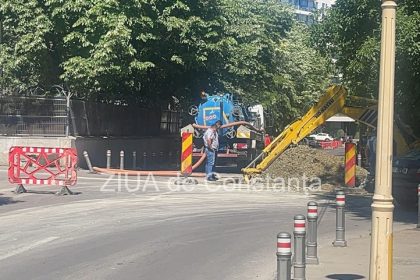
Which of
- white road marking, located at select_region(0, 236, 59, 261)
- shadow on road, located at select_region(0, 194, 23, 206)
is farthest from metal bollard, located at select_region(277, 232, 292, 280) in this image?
shadow on road, located at select_region(0, 194, 23, 206)

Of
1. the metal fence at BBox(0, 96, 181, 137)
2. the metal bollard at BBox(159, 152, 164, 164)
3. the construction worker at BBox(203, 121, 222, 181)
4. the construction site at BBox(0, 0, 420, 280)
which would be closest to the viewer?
the construction site at BBox(0, 0, 420, 280)

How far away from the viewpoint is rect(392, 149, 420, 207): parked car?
53.4 feet

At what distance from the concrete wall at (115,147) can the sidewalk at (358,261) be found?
1739 cm

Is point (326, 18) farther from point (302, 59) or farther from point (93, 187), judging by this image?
point (302, 59)

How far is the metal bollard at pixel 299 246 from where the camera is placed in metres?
7.60

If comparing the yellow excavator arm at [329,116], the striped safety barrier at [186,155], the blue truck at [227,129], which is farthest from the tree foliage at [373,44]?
the blue truck at [227,129]

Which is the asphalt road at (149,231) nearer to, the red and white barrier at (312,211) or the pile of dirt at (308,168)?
the red and white barrier at (312,211)

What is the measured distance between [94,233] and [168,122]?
27.1 metres

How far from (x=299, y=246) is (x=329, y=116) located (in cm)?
1412

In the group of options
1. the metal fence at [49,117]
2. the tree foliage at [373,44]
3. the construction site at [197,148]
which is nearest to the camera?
the construction site at [197,148]

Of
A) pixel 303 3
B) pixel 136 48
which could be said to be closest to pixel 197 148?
pixel 136 48

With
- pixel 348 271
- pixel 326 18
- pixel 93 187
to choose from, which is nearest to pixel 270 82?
pixel 326 18

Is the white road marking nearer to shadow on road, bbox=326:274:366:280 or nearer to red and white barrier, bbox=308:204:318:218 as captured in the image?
red and white barrier, bbox=308:204:318:218

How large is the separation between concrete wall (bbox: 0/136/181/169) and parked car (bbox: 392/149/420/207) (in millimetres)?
14142
